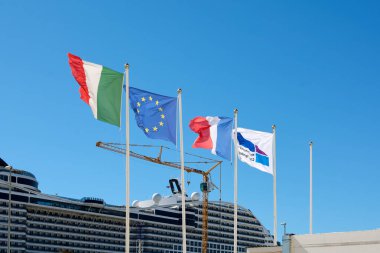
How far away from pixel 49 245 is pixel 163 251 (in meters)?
32.3

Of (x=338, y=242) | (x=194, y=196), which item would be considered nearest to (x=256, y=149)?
(x=338, y=242)

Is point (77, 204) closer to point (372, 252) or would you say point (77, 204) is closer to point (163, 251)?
point (163, 251)

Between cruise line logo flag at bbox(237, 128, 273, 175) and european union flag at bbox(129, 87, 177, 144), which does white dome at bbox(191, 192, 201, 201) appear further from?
european union flag at bbox(129, 87, 177, 144)

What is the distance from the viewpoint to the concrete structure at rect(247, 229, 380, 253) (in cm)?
3378

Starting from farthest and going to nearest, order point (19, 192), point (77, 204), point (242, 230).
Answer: point (242, 230)
point (77, 204)
point (19, 192)

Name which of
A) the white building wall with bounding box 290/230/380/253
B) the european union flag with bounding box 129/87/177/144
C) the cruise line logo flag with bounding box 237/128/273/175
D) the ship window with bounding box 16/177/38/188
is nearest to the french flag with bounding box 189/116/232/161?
the cruise line logo flag with bounding box 237/128/273/175

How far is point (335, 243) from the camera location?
35.3m

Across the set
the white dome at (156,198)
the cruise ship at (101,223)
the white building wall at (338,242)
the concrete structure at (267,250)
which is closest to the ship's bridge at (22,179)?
the cruise ship at (101,223)

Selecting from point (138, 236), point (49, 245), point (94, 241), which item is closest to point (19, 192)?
point (49, 245)

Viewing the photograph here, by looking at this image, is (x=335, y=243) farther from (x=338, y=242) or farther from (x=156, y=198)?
(x=156, y=198)

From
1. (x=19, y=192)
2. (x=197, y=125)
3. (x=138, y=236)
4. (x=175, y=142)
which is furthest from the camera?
(x=138, y=236)

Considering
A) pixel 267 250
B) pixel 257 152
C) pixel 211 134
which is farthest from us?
pixel 257 152

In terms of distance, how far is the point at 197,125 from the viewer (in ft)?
159

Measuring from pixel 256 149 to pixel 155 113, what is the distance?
9276mm
